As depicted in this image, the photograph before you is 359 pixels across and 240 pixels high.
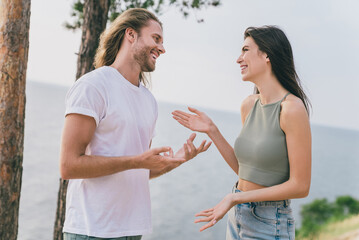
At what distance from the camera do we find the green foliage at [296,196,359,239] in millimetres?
20328

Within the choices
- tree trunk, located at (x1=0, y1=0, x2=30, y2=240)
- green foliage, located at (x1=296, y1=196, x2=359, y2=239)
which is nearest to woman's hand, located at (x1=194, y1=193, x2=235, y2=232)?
tree trunk, located at (x1=0, y1=0, x2=30, y2=240)

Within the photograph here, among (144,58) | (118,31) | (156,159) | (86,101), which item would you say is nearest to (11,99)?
(118,31)

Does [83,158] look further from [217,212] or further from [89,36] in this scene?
[89,36]

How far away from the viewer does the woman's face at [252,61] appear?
7.59 ft

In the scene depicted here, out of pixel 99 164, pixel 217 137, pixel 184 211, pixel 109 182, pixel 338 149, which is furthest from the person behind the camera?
pixel 338 149

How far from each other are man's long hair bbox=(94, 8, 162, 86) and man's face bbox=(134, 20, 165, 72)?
44mm

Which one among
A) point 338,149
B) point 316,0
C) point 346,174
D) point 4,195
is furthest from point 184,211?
point 338,149

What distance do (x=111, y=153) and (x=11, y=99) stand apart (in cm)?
178

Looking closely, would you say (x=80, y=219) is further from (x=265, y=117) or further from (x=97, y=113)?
(x=265, y=117)

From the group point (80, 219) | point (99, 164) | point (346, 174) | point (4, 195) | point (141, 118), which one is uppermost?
point (141, 118)

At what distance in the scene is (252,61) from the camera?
234 cm

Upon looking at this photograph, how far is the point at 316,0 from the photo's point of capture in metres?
91.8

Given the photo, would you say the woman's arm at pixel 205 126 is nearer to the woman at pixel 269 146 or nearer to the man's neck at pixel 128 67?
the woman at pixel 269 146

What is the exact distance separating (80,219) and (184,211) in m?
42.9
